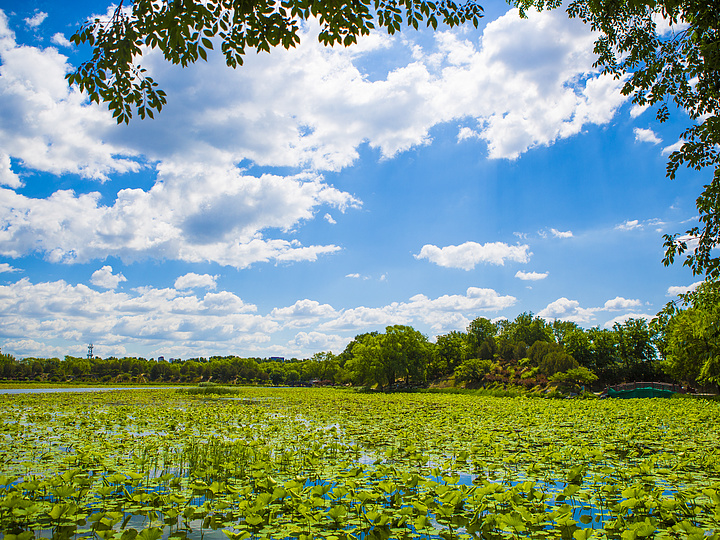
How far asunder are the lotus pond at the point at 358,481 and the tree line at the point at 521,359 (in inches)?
114

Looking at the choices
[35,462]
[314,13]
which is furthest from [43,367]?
[314,13]

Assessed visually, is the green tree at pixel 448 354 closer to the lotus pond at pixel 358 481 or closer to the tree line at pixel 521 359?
the tree line at pixel 521 359

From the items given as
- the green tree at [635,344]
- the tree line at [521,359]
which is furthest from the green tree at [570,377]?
the green tree at [635,344]

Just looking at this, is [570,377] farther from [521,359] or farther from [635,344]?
[635,344]

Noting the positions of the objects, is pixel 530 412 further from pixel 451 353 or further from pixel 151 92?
pixel 451 353

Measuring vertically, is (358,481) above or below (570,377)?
above

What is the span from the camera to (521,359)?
3722cm

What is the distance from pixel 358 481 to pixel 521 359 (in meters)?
36.0

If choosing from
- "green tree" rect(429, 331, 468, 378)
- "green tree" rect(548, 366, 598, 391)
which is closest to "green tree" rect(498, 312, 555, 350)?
"green tree" rect(429, 331, 468, 378)

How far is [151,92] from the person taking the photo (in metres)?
4.57

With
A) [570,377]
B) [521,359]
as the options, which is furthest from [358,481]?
[521,359]

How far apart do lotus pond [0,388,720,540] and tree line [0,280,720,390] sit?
114 inches

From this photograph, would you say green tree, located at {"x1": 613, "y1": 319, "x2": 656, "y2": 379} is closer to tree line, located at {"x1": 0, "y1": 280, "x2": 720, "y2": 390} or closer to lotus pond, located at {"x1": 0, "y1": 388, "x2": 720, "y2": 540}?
tree line, located at {"x1": 0, "y1": 280, "x2": 720, "y2": 390}

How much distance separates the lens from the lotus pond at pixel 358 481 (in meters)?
3.67
